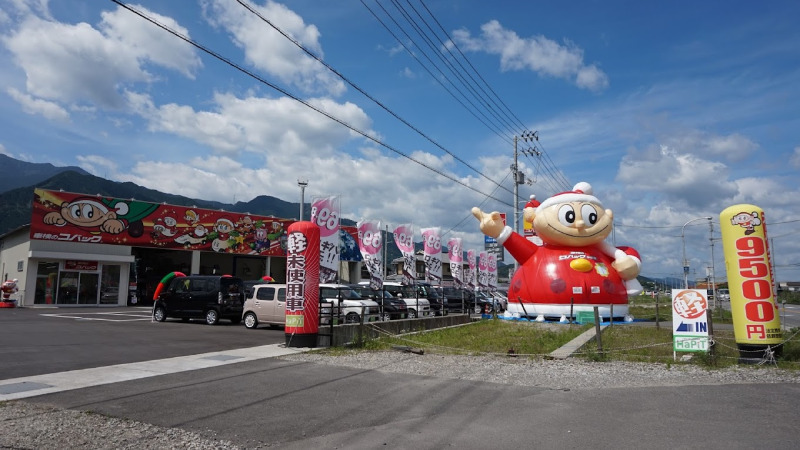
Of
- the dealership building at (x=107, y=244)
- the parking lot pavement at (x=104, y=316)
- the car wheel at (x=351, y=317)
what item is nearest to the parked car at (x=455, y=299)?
the car wheel at (x=351, y=317)

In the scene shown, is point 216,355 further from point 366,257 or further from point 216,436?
point 366,257

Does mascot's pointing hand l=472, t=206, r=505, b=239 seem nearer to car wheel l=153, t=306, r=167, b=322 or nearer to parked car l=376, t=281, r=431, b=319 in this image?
parked car l=376, t=281, r=431, b=319

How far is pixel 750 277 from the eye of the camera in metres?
11.2

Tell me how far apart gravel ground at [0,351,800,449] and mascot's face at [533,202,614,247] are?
12.3 meters

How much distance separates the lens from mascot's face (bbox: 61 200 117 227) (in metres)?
31.7

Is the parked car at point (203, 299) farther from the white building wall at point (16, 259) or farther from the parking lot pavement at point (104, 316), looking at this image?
the white building wall at point (16, 259)

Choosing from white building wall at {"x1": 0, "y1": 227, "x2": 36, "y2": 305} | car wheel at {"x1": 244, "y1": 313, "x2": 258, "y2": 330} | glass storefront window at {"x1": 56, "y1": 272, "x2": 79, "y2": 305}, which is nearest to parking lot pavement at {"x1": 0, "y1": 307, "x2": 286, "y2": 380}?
car wheel at {"x1": 244, "y1": 313, "x2": 258, "y2": 330}

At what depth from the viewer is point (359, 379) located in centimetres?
949

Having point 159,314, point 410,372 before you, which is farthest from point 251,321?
point 410,372

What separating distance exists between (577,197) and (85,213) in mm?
28568

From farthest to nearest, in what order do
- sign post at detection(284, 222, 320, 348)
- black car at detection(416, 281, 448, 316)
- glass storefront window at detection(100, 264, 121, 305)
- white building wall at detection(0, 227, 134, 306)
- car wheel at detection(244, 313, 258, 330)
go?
glass storefront window at detection(100, 264, 121, 305)
white building wall at detection(0, 227, 134, 306)
black car at detection(416, 281, 448, 316)
car wheel at detection(244, 313, 258, 330)
sign post at detection(284, 222, 320, 348)

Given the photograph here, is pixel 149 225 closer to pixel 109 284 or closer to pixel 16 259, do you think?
pixel 109 284

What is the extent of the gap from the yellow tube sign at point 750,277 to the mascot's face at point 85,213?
33577 millimetres

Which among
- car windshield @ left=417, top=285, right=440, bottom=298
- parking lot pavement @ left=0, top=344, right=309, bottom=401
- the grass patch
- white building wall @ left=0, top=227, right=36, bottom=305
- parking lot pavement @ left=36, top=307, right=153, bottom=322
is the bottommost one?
parking lot pavement @ left=0, top=344, right=309, bottom=401
